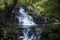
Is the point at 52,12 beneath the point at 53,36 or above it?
above

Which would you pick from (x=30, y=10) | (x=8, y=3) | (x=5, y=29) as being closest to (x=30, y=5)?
(x=30, y=10)

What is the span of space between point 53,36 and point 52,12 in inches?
25.3

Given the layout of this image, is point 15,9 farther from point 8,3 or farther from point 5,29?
point 5,29

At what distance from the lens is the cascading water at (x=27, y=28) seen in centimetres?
524

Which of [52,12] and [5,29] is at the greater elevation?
[52,12]

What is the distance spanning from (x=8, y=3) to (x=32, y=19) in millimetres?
760

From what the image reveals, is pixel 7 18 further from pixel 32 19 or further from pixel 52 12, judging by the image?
pixel 52 12

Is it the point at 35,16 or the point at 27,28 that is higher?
the point at 35,16

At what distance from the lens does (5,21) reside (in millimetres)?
5242

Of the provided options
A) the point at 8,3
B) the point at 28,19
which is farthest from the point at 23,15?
the point at 8,3

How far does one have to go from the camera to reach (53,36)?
5.17m

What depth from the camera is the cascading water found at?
17.2 ft

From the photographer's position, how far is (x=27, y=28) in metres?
5.30

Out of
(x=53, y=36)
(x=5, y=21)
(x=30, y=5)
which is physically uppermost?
(x=30, y=5)
